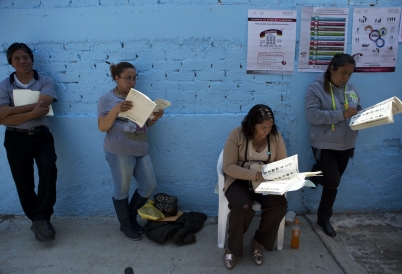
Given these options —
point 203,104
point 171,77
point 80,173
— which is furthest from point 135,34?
point 80,173

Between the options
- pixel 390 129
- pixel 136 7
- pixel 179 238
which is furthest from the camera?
pixel 390 129

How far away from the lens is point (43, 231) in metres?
3.49

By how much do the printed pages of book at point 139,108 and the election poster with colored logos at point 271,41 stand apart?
130 cm

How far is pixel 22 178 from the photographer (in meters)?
3.57

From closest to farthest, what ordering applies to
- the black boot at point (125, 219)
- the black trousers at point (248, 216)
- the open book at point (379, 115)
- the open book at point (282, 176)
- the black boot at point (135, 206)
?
the open book at point (282, 176)
the open book at point (379, 115)
the black trousers at point (248, 216)
the black boot at point (125, 219)
the black boot at point (135, 206)

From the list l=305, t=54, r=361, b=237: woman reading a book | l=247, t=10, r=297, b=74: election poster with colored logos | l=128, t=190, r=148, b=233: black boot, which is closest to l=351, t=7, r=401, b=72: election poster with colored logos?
l=305, t=54, r=361, b=237: woman reading a book

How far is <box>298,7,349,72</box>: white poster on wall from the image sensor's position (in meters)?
3.71

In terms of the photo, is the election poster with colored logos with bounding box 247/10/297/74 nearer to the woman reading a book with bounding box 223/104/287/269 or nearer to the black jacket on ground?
the woman reading a book with bounding box 223/104/287/269

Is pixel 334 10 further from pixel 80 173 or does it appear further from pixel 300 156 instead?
pixel 80 173

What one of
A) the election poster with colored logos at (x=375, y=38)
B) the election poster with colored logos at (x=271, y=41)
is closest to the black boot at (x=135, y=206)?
the election poster with colored logos at (x=271, y=41)

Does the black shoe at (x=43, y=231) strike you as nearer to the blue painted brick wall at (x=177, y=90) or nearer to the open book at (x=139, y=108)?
the blue painted brick wall at (x=177, y=90)

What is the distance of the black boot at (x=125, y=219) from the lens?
11.7 ft

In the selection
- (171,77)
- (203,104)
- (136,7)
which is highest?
(136,7)

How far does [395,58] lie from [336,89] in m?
0.89
